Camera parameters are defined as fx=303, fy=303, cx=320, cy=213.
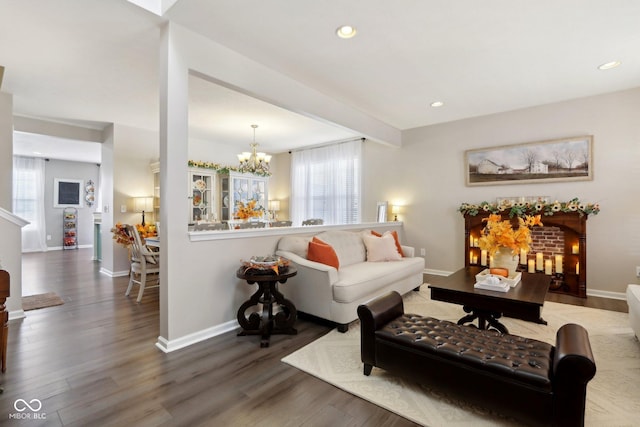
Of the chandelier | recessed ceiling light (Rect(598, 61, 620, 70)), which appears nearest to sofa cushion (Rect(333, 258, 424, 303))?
the chandelier

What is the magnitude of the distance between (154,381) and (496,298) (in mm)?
2614

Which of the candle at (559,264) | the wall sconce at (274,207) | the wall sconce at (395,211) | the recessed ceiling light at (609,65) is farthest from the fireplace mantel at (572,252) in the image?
the wall sconce at (274,207)

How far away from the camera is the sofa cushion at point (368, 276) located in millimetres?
2906

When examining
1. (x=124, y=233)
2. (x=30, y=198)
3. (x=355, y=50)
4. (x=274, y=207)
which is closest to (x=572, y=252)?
(x=355, y=50)

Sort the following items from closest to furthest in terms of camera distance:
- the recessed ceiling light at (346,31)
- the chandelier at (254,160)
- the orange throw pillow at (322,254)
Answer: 1. the recessed ceiling light at (346,31)
2. the orange throw pillow at (322,254)
3. the chandelier at (254,160)

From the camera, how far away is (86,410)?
1734 millimetres

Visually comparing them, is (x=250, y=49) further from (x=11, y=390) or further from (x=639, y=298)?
(x=639, y=298)

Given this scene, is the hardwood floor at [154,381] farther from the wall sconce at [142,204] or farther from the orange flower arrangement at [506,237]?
the wall sconce at [142,204]

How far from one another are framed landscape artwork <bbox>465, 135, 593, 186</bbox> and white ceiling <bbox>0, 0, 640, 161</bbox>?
0.64 meters

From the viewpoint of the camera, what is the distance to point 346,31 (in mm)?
2658

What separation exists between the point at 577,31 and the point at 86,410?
461cm

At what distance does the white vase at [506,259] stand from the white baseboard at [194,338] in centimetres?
267

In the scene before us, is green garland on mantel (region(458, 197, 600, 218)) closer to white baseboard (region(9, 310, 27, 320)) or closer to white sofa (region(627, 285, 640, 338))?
white sofa (region(627, 285, 640, 338))

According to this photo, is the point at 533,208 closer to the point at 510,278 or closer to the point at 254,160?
the point at 510,278
